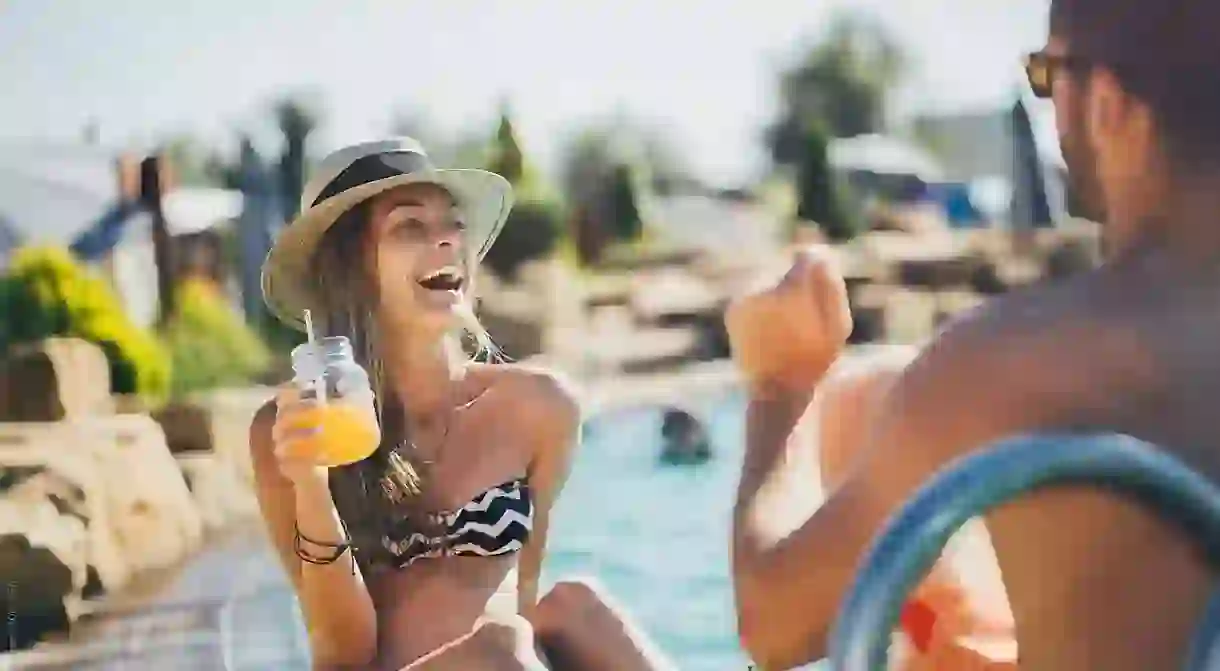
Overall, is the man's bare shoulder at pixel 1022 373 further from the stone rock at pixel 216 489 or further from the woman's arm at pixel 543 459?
the stone rock at pixel 216 489

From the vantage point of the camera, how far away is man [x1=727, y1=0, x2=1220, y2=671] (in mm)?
759

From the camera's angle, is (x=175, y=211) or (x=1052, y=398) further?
(x=175, y=211)

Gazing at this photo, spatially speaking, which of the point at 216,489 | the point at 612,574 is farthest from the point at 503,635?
the point at 216,489

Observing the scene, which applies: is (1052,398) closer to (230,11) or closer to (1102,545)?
(1102,545)

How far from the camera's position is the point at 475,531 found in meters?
1.54

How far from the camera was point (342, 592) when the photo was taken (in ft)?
4.54

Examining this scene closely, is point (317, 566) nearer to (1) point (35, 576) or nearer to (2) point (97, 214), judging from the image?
(1) point (35, 576)

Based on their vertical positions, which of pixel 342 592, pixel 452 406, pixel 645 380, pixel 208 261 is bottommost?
pixel 645 380

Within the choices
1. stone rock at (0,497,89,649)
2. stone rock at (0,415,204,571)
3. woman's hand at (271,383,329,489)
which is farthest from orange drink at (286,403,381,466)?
stone rock at (0,415,204,571)

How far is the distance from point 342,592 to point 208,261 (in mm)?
5534

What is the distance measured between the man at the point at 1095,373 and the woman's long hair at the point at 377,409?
75 centimetres

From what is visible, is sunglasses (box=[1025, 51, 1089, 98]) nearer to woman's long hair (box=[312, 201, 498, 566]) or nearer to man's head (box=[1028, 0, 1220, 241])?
man's head (box=[1028, 0, 1220, 241])

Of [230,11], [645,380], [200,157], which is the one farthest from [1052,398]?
[645,380]

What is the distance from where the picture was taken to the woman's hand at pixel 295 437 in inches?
48.4
